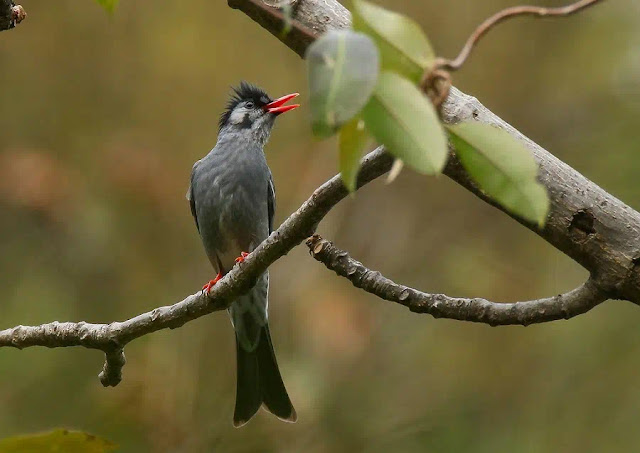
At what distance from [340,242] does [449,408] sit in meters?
1.46

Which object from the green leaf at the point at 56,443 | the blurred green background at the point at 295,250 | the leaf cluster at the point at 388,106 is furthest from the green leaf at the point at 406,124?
the blurred green background at the point at 295,250

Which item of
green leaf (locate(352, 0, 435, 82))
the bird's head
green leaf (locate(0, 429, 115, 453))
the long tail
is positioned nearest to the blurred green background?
the long tail

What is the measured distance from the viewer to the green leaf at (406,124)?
1.11 meters

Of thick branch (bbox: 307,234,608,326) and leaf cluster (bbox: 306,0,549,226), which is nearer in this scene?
leaf cluster (bbox: 306,0,549,226)

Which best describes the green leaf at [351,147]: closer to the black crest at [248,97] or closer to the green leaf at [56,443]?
the green leaf at [56,443]

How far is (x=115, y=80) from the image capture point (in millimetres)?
7320

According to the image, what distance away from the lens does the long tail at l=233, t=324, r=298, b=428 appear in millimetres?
4250

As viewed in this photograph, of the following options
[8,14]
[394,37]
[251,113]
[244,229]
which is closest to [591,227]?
[394,37]

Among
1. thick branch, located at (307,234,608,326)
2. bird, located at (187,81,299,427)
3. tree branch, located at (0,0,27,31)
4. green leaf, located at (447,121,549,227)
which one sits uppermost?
green leaf, located at (447,121,549,227)

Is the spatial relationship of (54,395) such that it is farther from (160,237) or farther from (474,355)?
(474,355)

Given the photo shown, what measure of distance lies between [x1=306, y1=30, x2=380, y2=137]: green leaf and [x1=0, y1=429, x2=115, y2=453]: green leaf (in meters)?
0.70

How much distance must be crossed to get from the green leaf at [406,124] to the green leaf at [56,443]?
726 millimetres

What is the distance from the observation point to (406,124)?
1130 mm

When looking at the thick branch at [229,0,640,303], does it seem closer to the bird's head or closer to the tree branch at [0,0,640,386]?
the tree branch at [0,0,640,386]
